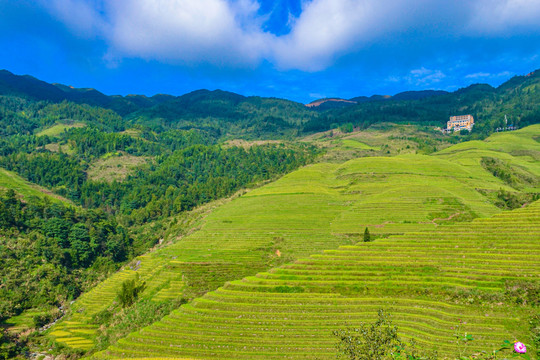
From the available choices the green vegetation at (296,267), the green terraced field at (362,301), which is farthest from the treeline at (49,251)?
the green terraced field at (362,301)

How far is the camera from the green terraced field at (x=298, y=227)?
203ft

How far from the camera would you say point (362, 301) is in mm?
41531

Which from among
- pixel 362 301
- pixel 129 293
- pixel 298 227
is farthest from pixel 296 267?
pixel 129 293

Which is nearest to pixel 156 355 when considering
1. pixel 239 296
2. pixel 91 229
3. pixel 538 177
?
pixel 239 296

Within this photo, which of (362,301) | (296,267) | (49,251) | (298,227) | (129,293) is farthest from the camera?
(49,251)

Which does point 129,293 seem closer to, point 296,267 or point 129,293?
point 129,293

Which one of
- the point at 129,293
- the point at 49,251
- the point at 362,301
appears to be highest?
the point at 362,301

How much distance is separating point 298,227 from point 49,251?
79.0 meters

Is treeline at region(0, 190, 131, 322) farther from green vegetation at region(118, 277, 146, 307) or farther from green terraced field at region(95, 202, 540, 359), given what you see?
green terraced field at region(95, 202, 540, 359)

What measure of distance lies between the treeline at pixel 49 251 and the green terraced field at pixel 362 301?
2262 inches

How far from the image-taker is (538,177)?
12431 cm

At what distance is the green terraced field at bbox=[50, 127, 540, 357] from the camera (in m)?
61.9

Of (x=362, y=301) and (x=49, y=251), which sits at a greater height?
(x=362, y=301)

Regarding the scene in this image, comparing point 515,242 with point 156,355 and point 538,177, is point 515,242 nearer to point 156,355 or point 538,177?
point 156,355
